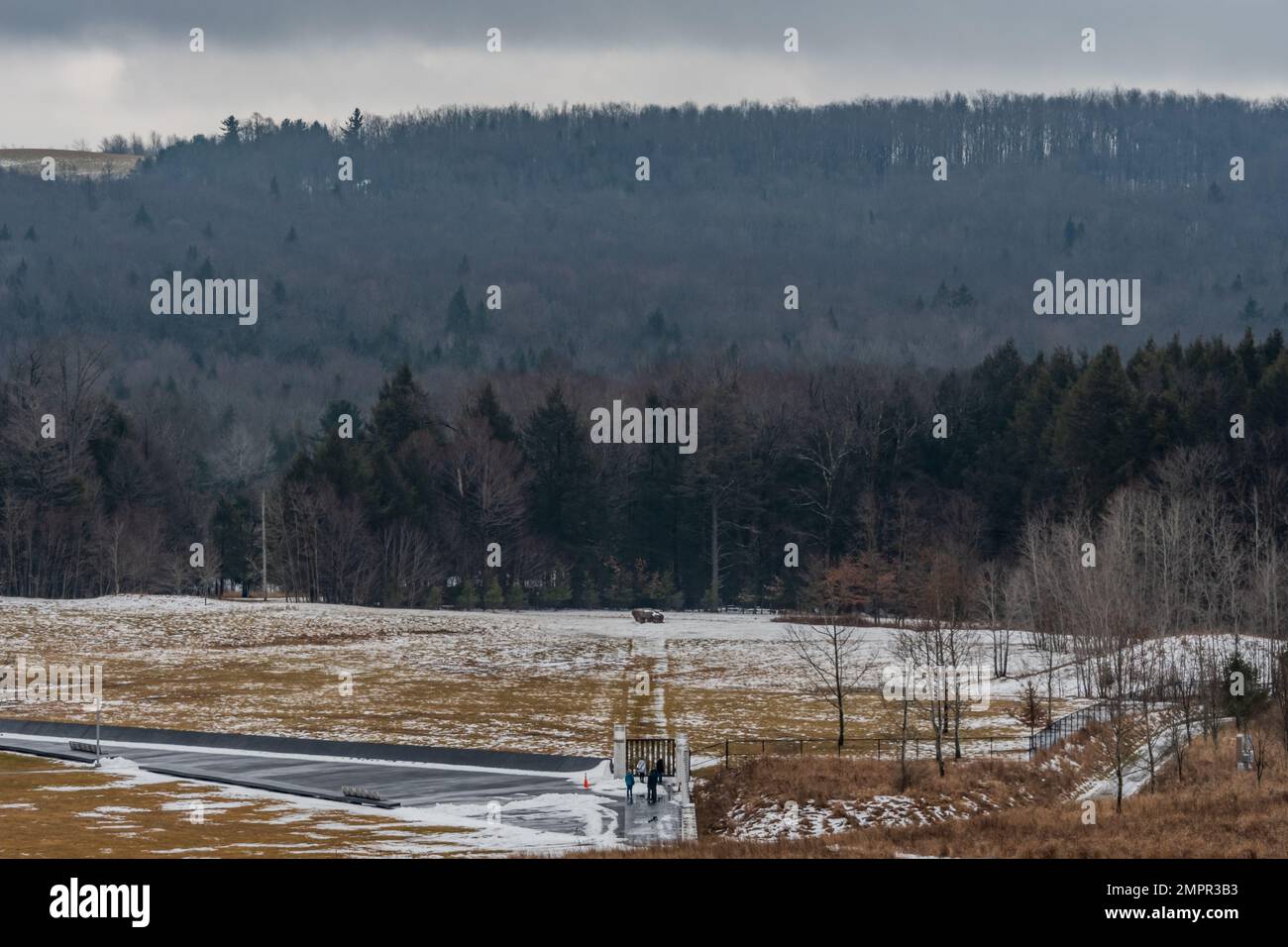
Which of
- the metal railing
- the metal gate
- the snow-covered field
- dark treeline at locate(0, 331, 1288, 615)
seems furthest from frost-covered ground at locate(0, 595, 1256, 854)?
dark treeline at locate(0, 331, 1288, 615)

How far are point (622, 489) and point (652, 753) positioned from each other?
263 ft

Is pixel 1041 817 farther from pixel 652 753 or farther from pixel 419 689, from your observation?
pixel 419 689

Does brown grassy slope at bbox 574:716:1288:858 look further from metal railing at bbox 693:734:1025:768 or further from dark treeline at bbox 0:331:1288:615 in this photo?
dark treeline at bbox 0:331:1288:615

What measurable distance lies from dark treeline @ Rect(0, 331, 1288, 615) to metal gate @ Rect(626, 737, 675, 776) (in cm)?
5521

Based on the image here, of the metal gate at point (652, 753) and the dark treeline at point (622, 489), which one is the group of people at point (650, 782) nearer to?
the metal gate at point (652, 753)

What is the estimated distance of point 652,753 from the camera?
5191 cm

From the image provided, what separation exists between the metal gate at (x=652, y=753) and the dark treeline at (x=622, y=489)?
55.2 m

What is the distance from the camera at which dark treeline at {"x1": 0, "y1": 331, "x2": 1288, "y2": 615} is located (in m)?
112

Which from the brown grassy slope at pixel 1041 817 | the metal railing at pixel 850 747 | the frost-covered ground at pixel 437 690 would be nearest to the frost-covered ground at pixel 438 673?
the frost-covered ground at pixel 437 690

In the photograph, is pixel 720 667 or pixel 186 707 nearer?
pixel 186 707
